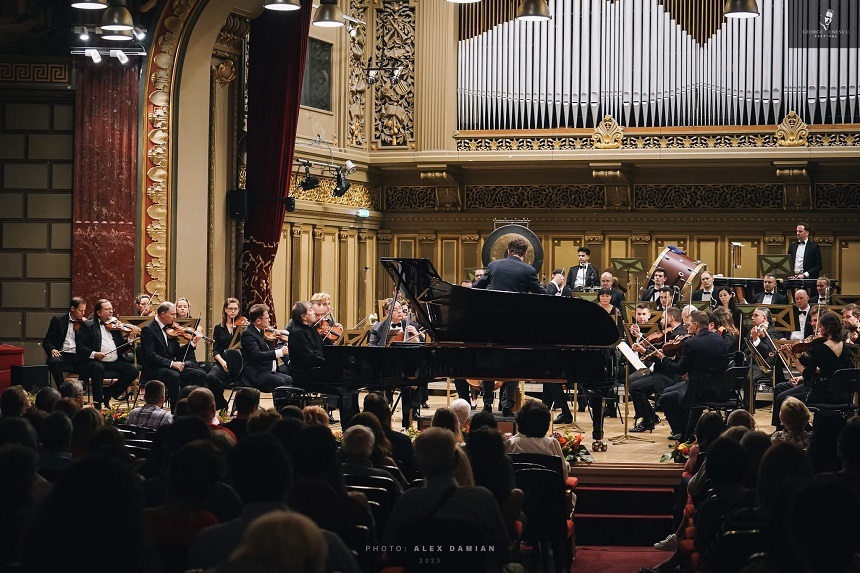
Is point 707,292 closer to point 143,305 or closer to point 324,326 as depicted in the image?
point 324,326

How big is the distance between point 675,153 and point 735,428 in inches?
362

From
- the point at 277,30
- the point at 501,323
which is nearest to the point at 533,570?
the point at 501,323

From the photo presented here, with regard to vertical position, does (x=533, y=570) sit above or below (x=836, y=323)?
below

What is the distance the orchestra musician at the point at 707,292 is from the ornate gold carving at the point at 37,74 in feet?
21.1

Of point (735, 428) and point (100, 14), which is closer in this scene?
point (735, 428)

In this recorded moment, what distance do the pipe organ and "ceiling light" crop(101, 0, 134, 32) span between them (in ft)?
20.4

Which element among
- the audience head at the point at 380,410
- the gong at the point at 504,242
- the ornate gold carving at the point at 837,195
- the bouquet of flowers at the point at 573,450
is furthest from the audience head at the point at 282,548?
the ornate gold carving at the point at 837,195

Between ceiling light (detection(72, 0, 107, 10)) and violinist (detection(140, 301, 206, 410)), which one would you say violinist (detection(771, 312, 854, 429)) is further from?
ceiling light (detection(72, 0, 107, 10))

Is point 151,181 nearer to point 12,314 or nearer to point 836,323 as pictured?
point 12,314

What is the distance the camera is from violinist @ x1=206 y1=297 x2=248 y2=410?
9.55 metres

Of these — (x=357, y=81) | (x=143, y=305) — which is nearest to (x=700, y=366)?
(x=143, y=305)

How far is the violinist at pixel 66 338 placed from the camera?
9.62 metres

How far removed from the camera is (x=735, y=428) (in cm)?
522

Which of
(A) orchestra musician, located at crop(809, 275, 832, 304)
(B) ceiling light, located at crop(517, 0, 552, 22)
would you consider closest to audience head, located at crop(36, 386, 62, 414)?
(B) ceiling light, located at crop(517, 0, 552, 22)
